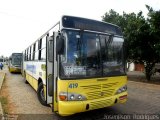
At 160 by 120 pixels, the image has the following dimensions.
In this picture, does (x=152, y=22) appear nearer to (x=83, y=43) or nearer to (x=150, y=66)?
(x=150, y=66)

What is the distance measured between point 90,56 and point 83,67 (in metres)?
0.40

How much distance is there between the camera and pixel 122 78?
740cm

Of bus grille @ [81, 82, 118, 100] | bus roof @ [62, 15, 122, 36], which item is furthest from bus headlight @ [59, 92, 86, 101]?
bus roof @ [62, 15, 122, 36]

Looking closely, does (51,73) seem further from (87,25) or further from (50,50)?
(87,25)

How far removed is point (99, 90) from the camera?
22.2ft

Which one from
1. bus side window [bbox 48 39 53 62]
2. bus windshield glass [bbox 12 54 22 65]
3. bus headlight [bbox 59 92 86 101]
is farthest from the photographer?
bus windshield glass [bbox 12 54 22 65]

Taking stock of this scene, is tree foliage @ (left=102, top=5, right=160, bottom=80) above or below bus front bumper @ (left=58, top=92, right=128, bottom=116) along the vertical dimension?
above

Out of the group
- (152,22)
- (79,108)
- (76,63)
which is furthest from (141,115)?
(152,22)

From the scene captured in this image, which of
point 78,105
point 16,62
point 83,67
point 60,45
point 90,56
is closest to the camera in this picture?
point 60,45

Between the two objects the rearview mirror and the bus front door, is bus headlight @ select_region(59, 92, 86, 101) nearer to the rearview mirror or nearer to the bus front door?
the bus front door

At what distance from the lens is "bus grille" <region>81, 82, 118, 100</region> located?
21.4ft

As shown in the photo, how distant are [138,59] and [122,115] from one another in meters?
13.0

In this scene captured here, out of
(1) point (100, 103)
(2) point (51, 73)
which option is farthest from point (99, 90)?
(2) point (51, 73)

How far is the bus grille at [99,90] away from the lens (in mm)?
6531
